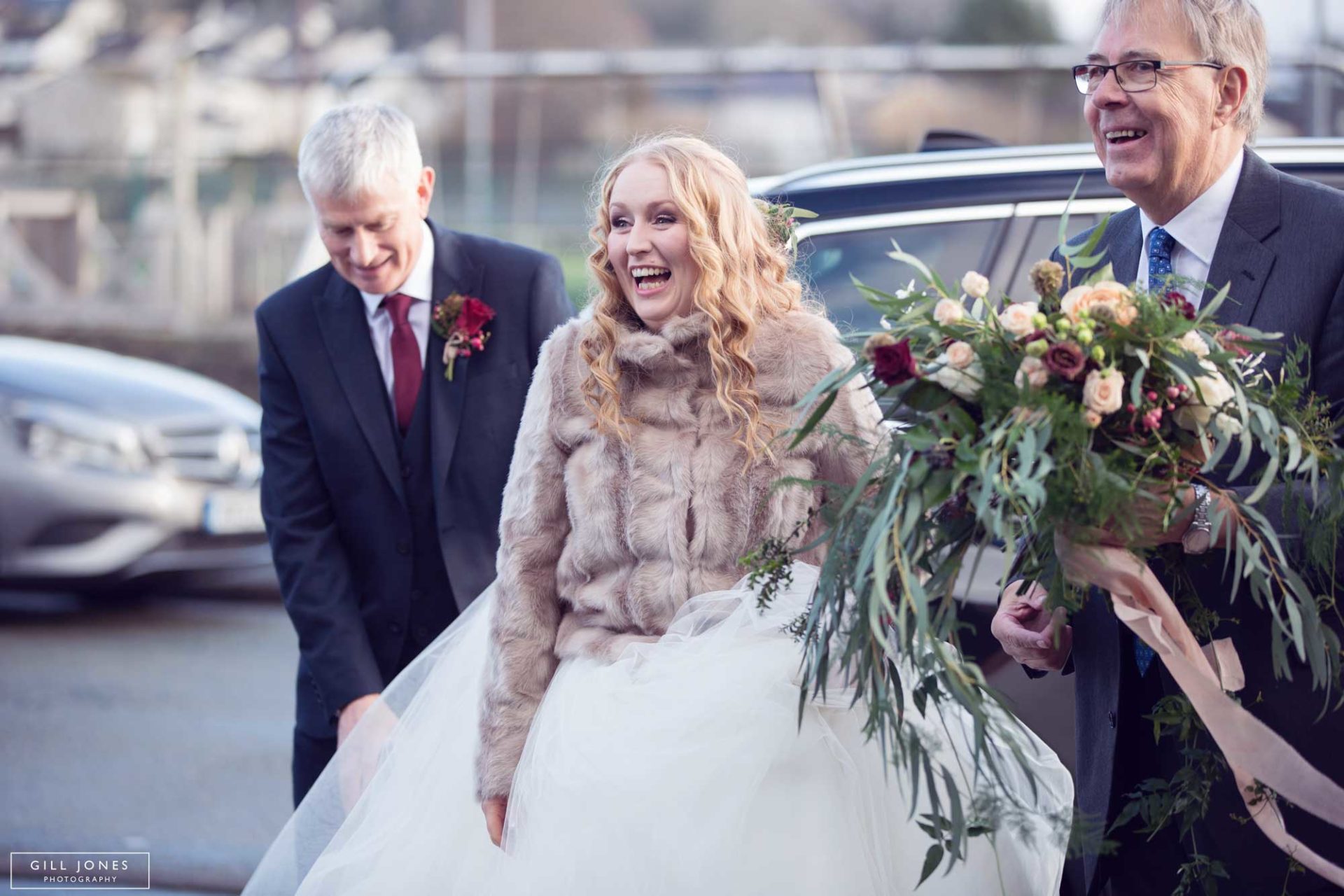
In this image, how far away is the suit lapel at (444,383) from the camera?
13.1 feet

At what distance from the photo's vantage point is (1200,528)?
257cm

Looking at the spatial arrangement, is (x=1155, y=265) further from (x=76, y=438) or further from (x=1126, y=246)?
(x=76, y=438)

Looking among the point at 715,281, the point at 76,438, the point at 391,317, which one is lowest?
the point at 76,438

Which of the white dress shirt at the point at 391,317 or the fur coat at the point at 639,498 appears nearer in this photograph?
the fur coat at the point at 639,498

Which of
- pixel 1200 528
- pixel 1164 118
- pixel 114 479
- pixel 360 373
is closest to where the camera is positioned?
Result: pixel 1200 528

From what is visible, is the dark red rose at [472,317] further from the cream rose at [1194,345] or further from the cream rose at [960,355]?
the cream rose at [1194,345]

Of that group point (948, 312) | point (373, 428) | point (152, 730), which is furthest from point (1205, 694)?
point (152, 730)

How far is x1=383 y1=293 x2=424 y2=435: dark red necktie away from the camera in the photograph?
4.09 m

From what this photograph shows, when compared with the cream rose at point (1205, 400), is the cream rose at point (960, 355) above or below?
above

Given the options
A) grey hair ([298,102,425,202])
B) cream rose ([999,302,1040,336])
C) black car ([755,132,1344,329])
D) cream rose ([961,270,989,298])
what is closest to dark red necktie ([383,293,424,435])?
grey hair ([298,102,425,202])

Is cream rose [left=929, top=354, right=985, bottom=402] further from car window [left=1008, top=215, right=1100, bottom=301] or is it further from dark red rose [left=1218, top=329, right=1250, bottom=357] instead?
car window [left=1008, top=215, right=1100, bottom=301]

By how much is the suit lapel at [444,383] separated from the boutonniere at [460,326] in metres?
0.02

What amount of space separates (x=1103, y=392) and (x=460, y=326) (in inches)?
83.2

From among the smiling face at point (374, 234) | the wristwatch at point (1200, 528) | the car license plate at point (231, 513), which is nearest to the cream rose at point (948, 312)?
the wristwatch at point (1200, 528)
